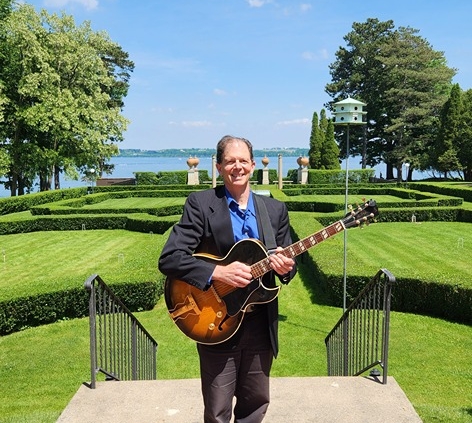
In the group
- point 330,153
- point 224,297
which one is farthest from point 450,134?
point 224,297

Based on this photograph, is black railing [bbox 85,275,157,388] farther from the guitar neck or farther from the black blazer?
the guitar neck

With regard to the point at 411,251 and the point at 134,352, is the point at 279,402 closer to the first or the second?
the point at 134,352

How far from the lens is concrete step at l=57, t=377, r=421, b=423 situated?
3754 millimetres

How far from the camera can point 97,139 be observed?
3334 centimetres

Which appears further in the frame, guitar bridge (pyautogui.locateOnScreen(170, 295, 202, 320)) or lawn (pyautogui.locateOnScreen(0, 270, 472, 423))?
lawn (pyautogui.locateOnScreen(0, 270, 472, 423))

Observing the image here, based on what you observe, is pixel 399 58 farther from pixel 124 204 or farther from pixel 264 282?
pixel 264 282

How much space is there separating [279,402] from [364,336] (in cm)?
172

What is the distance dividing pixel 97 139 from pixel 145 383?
31.1 m

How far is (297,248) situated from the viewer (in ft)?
9.91

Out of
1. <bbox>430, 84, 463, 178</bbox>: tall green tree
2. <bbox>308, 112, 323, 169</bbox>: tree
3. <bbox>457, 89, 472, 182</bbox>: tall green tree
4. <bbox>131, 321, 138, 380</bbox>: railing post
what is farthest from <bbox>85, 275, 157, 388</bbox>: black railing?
<bbox>457, 89, 472, 182</bbox>: tall green tree

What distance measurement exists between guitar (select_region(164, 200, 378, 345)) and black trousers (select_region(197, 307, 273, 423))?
0.37 feet

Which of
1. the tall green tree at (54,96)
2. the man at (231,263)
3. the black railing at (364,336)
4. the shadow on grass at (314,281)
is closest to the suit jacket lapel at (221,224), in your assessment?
the man at (231,263)

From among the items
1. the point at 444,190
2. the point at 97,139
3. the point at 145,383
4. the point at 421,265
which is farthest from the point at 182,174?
the point at 145,383

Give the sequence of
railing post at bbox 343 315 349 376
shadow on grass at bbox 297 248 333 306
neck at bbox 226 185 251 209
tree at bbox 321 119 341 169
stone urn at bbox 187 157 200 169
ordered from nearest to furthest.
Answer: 1. neck at bbox 226 185 251 209
2. railing post at bbox 343 315 349 376
3. shadow on grass at bbox 297 248 333 306
4. stone urn at bbox 187 157 200 169
5. tree at bbox 321 119 341 169
